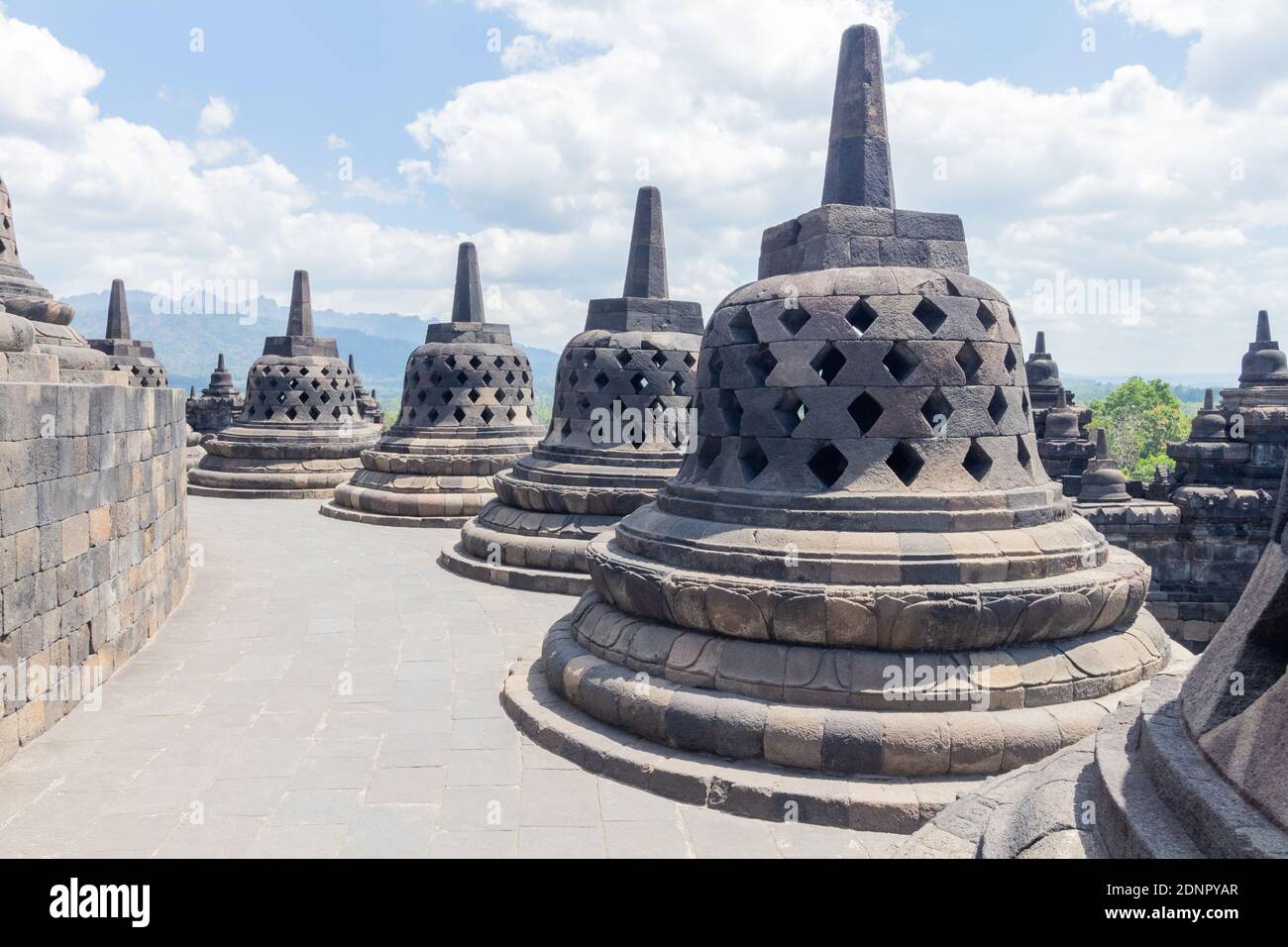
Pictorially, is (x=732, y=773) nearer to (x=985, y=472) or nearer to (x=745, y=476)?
(x=745, y=476)

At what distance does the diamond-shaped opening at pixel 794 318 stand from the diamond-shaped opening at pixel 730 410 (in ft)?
1.58

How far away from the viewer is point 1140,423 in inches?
2163

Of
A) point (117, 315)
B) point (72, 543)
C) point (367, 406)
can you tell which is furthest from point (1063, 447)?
point (367, 406)

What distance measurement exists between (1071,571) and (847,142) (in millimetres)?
2727

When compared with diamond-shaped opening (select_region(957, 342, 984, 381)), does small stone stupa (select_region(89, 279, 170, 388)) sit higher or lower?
higher

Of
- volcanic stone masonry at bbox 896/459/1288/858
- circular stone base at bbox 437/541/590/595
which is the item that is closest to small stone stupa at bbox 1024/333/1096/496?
circular stone base at bbox 437/541/590/595

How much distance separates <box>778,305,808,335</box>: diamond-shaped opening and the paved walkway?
254 centimetres

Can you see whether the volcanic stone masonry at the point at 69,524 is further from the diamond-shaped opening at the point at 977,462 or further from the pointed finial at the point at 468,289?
the pointed finial at the point at 468,289

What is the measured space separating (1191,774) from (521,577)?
25.1ft

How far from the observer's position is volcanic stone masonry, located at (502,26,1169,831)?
4371 millimetres

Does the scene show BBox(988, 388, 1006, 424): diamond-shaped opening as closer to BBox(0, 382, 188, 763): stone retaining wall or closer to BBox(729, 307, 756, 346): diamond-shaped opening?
BBox(729, 307, 756, 346): diamond-shaped opening

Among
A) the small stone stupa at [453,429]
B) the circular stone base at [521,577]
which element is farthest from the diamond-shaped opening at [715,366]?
the small stone stupa at [453,429]

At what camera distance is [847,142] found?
569 centimetres

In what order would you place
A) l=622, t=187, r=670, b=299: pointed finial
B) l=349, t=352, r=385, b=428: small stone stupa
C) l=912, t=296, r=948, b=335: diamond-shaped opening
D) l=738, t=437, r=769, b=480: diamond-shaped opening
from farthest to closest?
l=349, t=352, r=385, b=428: small stone stupa
l=622, t=187, r=670, b=299: pointed finial
l=738, t=437, r=769, b=480: diamond-shaped opening
l=912, t=296, r=948, b=335: diamond-shaped opening
